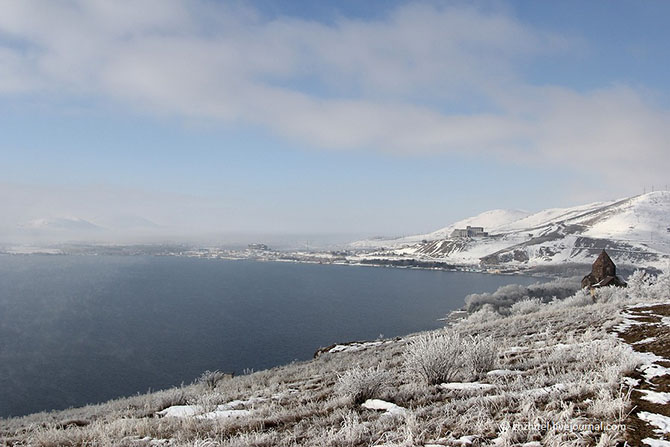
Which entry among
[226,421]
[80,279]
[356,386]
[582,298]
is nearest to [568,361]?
[356,386]

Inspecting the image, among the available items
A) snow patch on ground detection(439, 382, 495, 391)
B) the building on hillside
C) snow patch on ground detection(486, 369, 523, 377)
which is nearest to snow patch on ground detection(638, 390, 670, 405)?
snow patch on ground detection(439, 382, 495, 391)

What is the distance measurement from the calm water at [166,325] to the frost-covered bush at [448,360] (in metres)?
37.3

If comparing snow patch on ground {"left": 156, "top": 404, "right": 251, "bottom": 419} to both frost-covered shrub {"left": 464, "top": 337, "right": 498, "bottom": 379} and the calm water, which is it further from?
the calm water

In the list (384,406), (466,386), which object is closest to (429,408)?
(384,406)

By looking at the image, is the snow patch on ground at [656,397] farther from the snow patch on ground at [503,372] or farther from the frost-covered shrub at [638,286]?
the frost-covered shrub at [638,286]

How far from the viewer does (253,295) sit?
99.8 m

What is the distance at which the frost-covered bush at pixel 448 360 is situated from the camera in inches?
348

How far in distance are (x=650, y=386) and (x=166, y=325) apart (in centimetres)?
7010

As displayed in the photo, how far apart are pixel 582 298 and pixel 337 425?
92.9ft

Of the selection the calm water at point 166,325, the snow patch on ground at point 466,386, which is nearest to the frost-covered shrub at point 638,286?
the snow patch on ground at point 466,386

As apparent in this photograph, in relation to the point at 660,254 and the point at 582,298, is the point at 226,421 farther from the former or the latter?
the point at 660,254

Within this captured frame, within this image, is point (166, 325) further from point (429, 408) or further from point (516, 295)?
point (429, 408)

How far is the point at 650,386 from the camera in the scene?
6.59 m

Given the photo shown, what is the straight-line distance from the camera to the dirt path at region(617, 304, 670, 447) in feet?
15.6
